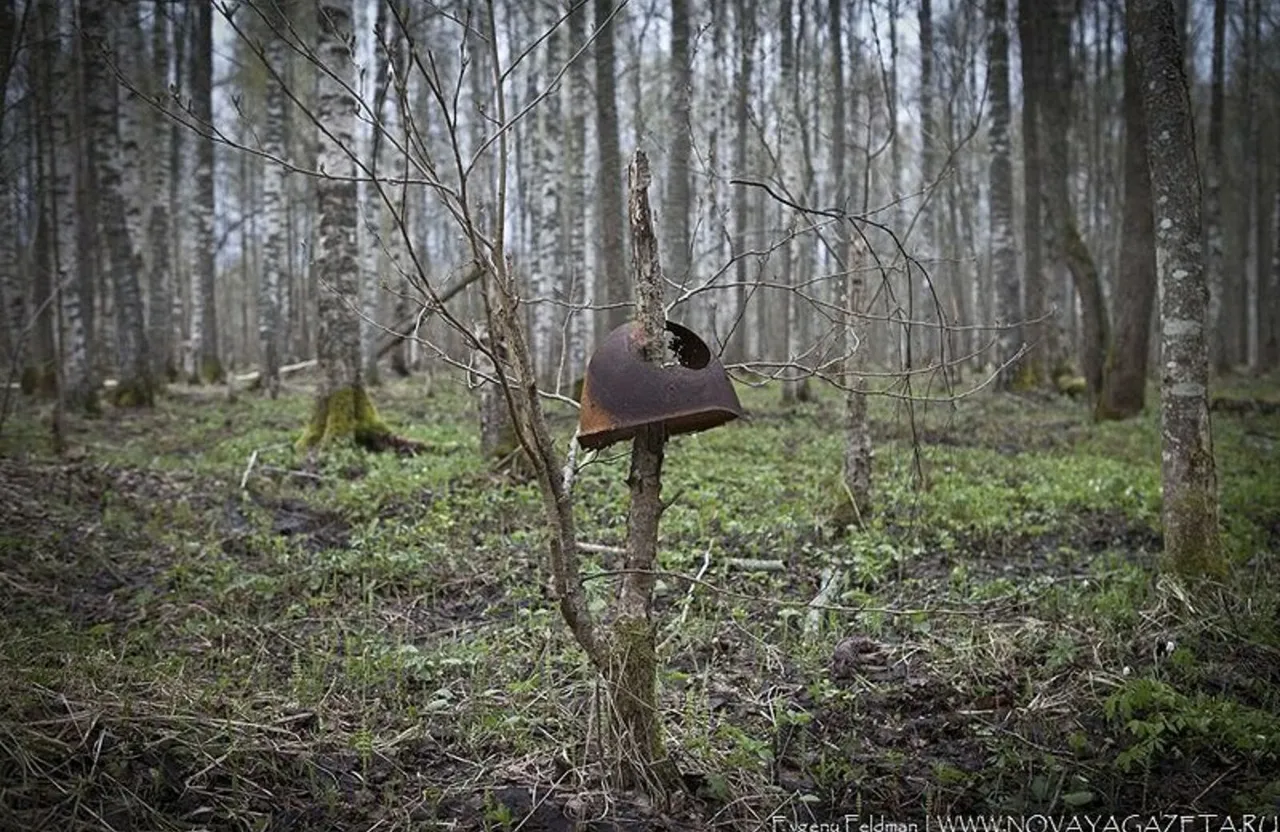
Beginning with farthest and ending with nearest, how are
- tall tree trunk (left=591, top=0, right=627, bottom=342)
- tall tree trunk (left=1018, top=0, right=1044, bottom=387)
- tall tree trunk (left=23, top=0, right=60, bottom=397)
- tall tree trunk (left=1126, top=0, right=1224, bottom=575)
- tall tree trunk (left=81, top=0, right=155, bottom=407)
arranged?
1. tall tree trunk (left=1018, top=0, right=1044, bottom=387)
2. tall tree trunk (left=81, top=0, right=155, bottom=407)
3. tall tree trunk (left=591, top=0, right=627, bottom=342)
4. tall tree trunk (left=23, top=0, right=60, bottom=397)
5. tall tree trunk (left=1126, top=0, right=1224, bottom=575)

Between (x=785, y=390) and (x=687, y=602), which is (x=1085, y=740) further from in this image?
(x=785, y=390)

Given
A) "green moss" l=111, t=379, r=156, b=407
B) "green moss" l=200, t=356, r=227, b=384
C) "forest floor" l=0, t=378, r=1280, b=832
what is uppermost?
"green moss" l=200, t=356, r=227, b=384

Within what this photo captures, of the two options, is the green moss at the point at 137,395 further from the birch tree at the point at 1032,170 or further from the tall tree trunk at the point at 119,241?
the birch tree at the point at 1032,170

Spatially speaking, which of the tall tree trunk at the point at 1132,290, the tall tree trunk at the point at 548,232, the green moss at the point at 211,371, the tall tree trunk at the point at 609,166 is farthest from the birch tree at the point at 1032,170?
the green moss at the point at 211,371

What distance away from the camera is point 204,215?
20375 mm

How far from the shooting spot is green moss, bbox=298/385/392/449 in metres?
10.7

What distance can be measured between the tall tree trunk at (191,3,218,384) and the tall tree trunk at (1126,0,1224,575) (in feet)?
59.4

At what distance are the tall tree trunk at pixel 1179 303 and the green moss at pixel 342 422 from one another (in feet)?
26.6

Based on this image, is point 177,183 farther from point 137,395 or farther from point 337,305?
point 337,305

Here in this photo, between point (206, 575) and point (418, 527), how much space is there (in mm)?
1615

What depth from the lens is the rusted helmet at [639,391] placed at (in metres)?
3.06

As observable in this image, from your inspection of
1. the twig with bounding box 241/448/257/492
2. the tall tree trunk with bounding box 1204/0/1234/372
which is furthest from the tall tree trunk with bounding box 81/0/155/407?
the tall tree trunk with bounding box 1204/0/1234/372

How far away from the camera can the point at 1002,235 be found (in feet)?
60.0

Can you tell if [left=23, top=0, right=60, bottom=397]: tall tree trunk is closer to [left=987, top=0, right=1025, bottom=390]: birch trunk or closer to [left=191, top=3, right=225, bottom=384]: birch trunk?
[left=191, top=3, right=225, bottom=384]: birch trunk
